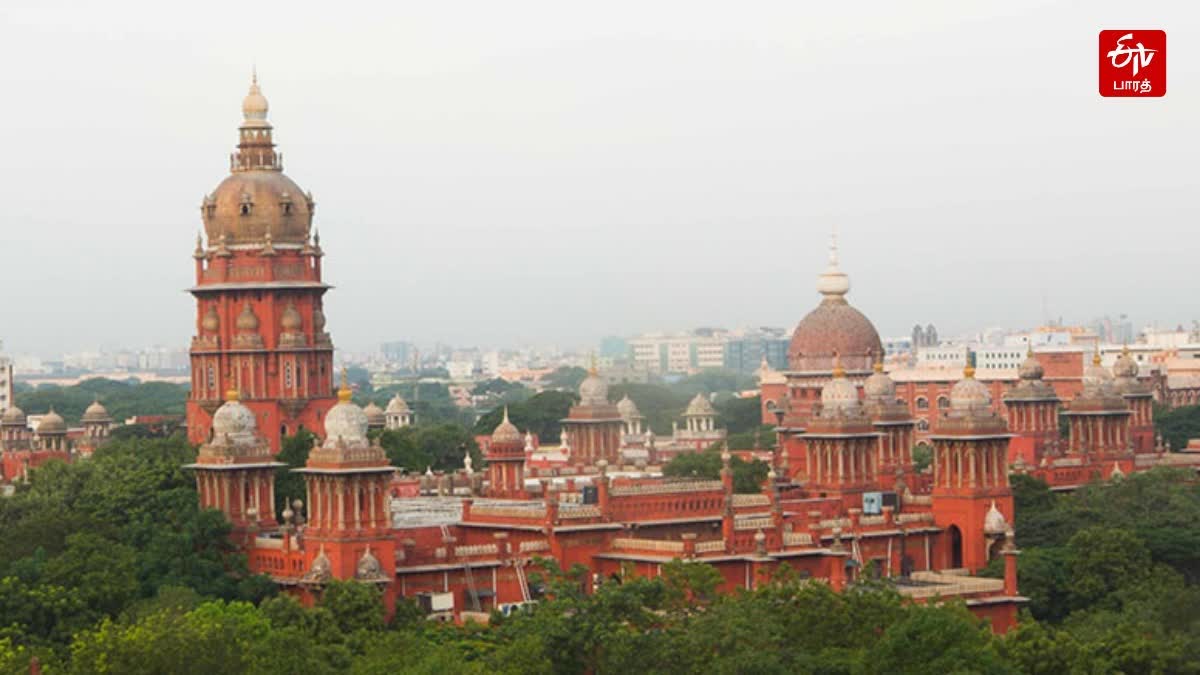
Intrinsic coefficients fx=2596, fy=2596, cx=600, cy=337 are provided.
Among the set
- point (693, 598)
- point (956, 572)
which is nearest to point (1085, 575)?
point (956, 572)

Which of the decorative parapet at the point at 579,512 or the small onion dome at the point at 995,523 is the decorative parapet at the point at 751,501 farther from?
the small onion dome at the point at 995,523

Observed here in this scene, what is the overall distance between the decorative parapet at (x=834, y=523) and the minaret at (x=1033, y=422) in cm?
1966

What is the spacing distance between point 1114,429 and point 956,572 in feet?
65.8

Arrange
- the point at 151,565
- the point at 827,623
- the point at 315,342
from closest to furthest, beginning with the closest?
the point at 827,623
the point at 151,565
the point at 315,342

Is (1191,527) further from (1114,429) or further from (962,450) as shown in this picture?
(1114,429)

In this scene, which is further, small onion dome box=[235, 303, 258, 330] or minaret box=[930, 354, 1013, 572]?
small onion dome box=[235, 303, 258, 330]

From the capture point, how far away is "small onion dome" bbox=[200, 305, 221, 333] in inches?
2835

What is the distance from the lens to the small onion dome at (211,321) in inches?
2835

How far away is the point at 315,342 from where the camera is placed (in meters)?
72.3

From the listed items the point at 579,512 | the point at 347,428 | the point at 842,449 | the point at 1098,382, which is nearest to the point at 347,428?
the point at 347,428

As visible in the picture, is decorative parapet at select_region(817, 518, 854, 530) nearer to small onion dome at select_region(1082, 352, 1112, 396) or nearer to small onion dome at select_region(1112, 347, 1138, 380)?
small onion dome at select_region(1082, 352, 1112, 396)

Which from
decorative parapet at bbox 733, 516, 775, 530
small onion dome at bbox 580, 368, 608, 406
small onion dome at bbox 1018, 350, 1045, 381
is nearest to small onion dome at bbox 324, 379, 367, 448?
decorative parapet at bbox 733, 516, 775, 530

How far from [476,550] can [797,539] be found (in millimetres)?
7774

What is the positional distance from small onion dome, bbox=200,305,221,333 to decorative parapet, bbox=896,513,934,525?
2056cm
